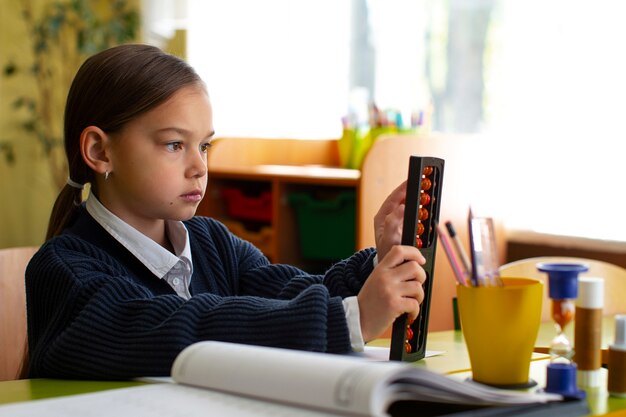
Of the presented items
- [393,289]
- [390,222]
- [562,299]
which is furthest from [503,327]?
[390,222]

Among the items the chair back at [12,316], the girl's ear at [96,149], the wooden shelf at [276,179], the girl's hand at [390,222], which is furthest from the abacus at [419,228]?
the wooden shelf at [276,179]

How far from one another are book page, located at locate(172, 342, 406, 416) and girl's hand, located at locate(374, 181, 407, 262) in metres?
0.34

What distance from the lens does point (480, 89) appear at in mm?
3102

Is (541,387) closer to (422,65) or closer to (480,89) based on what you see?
(480,89)

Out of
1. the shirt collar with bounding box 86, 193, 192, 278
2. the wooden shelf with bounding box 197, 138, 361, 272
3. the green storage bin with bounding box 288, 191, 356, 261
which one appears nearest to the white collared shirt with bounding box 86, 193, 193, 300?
the shirt collar with bounding box 86, 193, 192, 278

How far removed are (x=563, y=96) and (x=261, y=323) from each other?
1954 mm

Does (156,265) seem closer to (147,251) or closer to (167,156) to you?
(147,251)

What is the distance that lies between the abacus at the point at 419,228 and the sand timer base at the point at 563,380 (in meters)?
0.20

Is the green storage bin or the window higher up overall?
the window

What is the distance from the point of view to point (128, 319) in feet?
3.30

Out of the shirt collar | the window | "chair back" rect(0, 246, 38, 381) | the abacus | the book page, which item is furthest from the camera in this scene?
the window

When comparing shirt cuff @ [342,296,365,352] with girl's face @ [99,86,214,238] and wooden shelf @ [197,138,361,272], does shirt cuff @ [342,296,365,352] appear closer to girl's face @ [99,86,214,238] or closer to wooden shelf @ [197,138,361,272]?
girl's face @ [99,86,214,238]

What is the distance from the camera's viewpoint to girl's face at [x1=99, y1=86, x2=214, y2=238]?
3.94 feet

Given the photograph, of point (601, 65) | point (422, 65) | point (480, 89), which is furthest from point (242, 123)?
point (601, 65)
